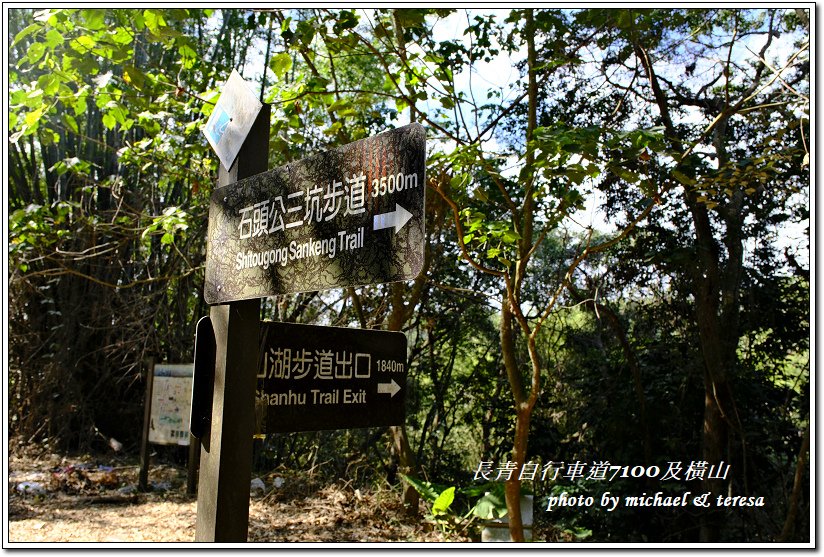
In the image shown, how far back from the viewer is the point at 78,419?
8.41 meters

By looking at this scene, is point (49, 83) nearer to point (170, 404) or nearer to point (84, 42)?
point (84, 42)

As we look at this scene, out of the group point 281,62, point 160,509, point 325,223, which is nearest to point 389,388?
point 325,223

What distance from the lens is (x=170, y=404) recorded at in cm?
686

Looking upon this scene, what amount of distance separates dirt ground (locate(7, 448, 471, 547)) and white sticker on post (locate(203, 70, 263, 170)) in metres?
4.11

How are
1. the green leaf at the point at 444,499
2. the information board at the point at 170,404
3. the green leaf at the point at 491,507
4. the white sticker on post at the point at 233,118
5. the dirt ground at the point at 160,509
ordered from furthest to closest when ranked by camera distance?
the information board at the point at 170,404 < the green leaf at the point at 444,499 < the green leaf at the point at 491,507 < the dirt ground at the point at 160,509 < the white sticker on post at the point at 233,118

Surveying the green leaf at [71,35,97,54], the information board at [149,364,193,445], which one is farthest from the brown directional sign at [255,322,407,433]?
the information board at [149,364,193,445]

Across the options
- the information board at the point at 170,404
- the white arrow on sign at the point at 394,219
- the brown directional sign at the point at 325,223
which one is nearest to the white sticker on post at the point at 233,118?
the brown directional sign at the point at 325,223

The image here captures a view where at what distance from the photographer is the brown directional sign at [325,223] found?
1.57 m

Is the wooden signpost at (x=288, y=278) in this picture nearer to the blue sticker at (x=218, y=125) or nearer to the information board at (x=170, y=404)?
the blue sticker at (x=218, y=125)

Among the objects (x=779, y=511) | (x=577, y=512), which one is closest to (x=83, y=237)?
(x=577, y=512)

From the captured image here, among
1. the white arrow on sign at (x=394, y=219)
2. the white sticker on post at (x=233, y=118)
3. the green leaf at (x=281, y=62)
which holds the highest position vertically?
the green leaf at (x=281, y=62)

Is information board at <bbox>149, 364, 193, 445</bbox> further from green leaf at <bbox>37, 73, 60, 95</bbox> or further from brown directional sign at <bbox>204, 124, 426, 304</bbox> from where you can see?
brown directional sign at <bbox>204, 124, 426, 304</bbox>

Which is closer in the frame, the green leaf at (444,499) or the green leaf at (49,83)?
the green leaf at (49,83)

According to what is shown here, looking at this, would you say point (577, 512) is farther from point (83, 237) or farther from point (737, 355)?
point (83, 237)
